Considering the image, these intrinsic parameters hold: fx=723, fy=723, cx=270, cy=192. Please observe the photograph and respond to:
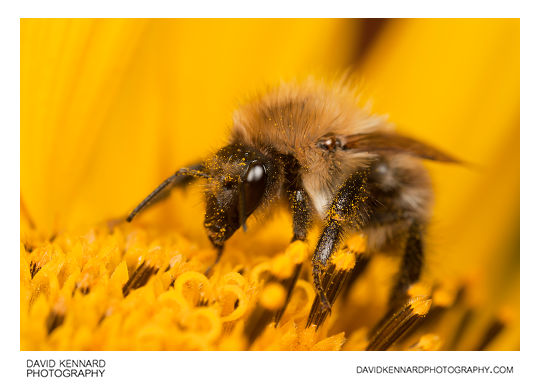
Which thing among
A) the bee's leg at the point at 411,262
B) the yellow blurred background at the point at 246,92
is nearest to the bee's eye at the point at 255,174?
the bee's leg at the point at 411,262

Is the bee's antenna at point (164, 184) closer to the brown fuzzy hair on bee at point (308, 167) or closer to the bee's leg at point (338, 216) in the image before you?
the brown fuzzy hair on bee at point (308, 167)

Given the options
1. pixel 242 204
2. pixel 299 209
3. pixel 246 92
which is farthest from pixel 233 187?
pixel 246 92

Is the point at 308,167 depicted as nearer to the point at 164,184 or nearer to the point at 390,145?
the point at 390,145
